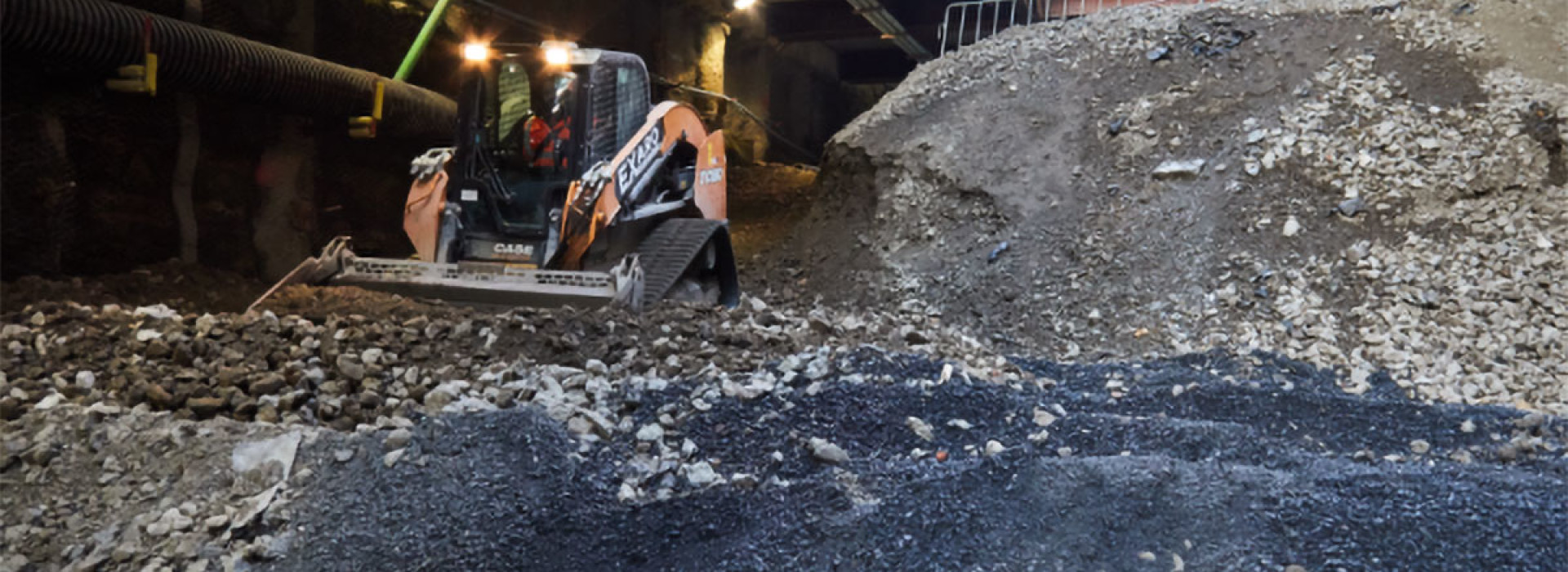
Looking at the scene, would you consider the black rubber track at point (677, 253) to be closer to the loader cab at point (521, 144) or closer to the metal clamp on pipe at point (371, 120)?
the loader cab at point (521, 144)

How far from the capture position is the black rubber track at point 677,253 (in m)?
5.83

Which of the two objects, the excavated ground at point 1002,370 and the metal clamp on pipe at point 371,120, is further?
the metal clamp on pipe at point 371,120

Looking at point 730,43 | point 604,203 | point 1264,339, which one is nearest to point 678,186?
point 604,203

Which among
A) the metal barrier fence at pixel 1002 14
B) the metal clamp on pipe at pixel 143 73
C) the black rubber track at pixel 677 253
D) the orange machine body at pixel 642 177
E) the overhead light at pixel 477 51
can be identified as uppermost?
the metal barrier fence at pixel 1002 14

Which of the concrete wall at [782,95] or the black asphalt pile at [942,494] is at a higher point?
the concrete wall at [782,95]

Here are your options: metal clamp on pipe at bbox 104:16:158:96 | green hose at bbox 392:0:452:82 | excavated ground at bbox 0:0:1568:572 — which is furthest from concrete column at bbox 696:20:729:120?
metal clamp on pipe at bbox 104:16:158:96

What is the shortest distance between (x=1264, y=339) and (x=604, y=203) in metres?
3.48

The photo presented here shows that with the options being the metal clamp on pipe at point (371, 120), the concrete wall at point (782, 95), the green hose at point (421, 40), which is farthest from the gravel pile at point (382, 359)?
the concrete wall at point (782, 95)

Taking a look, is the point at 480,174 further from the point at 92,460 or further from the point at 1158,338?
the point at 1158,338

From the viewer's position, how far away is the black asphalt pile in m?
2.64

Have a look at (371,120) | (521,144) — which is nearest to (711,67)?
(371,120)

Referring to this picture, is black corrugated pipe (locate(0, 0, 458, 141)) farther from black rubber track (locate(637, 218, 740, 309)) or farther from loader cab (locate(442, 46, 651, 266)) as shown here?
black rubber track (locate(637, 218, 740, 309))

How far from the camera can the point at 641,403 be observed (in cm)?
374

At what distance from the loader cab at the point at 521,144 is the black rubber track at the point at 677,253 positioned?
0.59 meters
